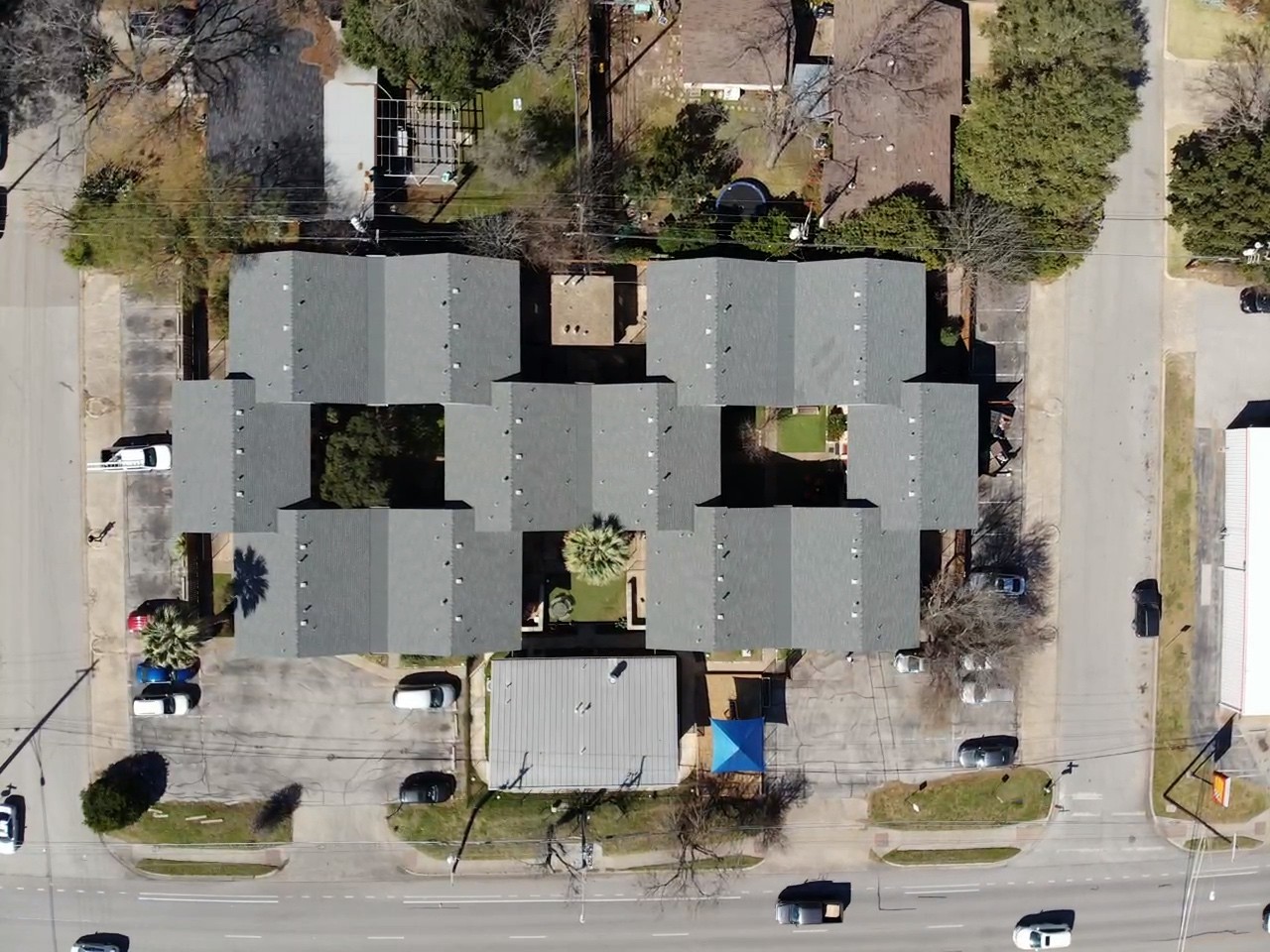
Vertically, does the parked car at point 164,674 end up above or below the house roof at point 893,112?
below

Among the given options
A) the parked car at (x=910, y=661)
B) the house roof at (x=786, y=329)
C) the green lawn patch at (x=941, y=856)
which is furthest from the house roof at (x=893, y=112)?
the green lawn patch at (x=941, y=856)

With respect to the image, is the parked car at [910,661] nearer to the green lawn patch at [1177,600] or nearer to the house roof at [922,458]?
the house roof at [922,458]

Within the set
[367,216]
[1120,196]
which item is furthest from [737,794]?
[1120,196]

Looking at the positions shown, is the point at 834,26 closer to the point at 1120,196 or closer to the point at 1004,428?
the point at 1120,196

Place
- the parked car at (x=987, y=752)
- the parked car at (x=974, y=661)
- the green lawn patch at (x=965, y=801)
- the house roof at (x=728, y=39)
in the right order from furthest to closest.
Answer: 1. the green lawn patch at (x=965, y=801)
2. the parked car at (x=987, y=752)
3. the parked car at (x=974, y=661)
4. the house roof at (x=728, y=39)

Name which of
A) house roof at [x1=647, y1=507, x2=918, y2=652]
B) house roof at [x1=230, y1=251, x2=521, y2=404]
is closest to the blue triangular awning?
house roof at [x1=647, y1=507, x2=918, y2=652]

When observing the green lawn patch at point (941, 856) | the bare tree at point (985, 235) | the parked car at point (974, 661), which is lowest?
the green lawn patch at point (941, 856)

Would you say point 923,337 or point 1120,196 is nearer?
point 923,337
